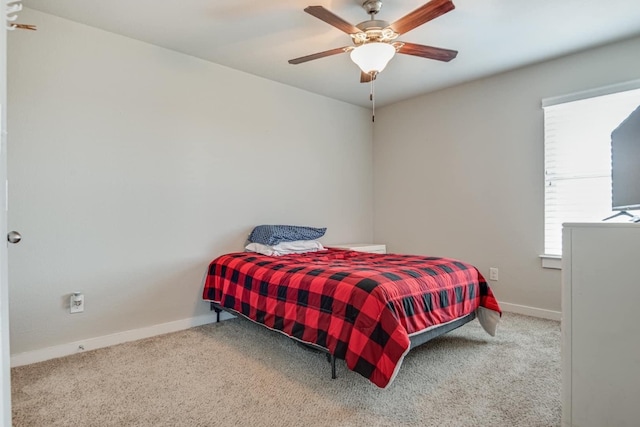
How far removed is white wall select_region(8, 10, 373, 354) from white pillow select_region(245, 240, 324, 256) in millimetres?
237

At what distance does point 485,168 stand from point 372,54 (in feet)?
6.61

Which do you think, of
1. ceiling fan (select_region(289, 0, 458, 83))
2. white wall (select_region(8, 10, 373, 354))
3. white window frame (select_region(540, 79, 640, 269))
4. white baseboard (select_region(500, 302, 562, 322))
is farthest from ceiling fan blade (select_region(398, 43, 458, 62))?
white baseboard (select_region(500, 302, 562, 322))

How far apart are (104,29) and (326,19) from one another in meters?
1.77

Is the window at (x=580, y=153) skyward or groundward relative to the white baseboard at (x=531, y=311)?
skyward

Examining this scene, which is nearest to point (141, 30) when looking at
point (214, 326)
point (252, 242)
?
point (252, 242)

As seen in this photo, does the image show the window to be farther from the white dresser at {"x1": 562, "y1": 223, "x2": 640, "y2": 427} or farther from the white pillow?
the white pillow

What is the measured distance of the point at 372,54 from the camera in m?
2.13

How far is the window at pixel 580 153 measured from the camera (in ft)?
9.11

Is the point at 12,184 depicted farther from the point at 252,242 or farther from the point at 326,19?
the point at 326,19

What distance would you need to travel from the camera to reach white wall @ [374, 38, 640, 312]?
306cm

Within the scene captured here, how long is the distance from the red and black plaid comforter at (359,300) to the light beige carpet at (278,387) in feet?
0.75

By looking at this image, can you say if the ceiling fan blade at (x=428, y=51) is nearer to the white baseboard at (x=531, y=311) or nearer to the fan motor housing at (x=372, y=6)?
the fan motor housing at (x=372, y=6)

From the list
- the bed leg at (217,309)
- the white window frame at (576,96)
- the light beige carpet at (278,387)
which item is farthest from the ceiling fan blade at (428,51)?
the bed leg at (217,309)

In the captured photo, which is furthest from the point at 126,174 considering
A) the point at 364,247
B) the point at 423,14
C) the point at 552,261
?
the point at 552,261
